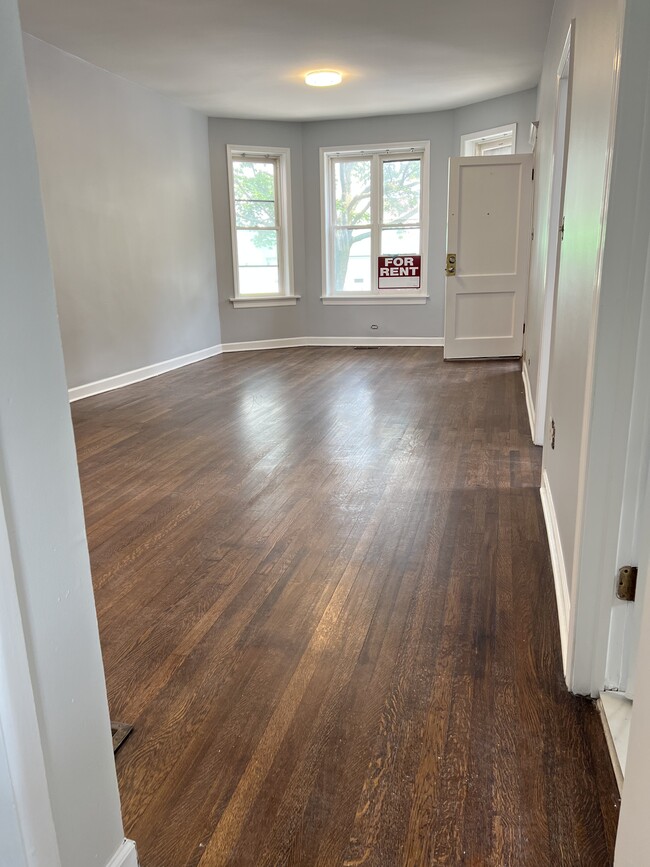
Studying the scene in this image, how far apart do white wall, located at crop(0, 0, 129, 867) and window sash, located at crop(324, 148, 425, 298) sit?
729 centimetres

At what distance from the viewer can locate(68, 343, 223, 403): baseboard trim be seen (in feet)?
17.6

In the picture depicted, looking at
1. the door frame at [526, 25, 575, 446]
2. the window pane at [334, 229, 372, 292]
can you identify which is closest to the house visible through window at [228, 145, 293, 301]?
the window pane at [334, 229, 372, 292]

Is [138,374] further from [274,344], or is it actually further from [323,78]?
[323,78]

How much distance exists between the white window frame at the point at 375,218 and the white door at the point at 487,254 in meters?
1.27

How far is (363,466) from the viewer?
3.45m

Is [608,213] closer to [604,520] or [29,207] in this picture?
[604,520]

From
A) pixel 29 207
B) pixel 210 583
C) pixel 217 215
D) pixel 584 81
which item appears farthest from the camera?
pixel 217 215

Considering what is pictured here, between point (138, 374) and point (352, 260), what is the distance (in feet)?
10.8

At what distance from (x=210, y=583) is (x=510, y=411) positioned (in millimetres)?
2987

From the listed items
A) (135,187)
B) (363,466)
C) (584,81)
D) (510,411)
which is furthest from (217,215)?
(584,81)

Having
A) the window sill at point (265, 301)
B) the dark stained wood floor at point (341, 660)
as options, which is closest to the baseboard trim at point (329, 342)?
the window sill at point (265, 301)

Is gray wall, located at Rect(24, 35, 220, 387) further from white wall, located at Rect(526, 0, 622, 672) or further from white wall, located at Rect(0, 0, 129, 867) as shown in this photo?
white wall, located at Rect(0, 0, 129, 867)

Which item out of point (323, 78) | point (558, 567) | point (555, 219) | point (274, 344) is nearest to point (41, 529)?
point (558, 567)

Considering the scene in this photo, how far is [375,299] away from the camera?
793 cm
